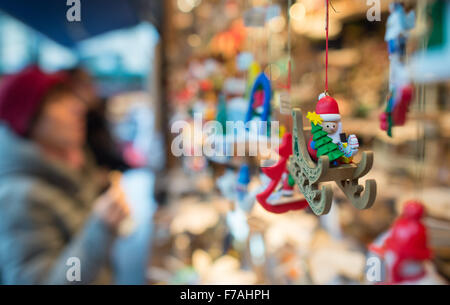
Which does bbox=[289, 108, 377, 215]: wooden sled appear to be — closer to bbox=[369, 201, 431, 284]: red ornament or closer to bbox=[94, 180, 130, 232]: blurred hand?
bbox=[369, 201, 431, 284]: red ornament

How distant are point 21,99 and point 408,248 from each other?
1139 millimetres

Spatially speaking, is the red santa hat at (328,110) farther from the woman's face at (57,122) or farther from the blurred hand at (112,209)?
the woman's face at (57,122)

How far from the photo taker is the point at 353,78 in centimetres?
180

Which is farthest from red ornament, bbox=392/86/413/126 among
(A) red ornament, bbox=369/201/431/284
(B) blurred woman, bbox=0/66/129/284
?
(B) blurred woman, bbox=0/66/129/284

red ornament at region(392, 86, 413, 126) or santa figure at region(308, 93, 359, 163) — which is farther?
red ornament at region(392, 86, 413, 126)

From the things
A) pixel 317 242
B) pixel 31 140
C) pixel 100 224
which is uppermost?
pixel 31 140

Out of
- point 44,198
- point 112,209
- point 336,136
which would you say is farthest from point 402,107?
point 44,198

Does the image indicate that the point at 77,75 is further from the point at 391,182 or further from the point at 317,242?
the point at 391,182

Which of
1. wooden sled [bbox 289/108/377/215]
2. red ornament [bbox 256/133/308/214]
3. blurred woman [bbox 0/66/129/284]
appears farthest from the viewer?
blurred woman [bbox 0/66/129/284]

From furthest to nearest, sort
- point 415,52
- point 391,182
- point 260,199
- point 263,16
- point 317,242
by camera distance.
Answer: point 391,182
point 317,242
point 263,16
point 415,52
point 260,199

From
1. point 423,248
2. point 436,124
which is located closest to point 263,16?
point 423,248

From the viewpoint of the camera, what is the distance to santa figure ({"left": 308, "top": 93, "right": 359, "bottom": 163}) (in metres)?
0.42

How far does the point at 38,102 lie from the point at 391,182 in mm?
1520

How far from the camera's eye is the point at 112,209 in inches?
39.4
